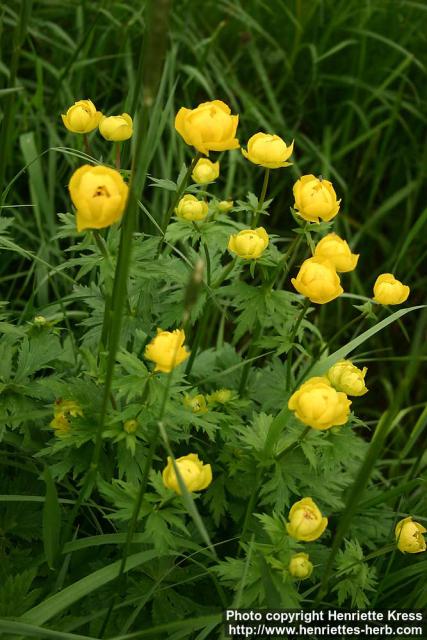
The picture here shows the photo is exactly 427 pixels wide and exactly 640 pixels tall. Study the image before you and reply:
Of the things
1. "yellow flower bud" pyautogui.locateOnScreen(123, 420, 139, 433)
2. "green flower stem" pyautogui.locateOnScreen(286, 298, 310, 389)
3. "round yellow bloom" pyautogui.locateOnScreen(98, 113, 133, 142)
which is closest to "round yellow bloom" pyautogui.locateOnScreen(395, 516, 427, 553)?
"green flower stem" pyautogui.locateOnScreen(286, 298, 310, 389)

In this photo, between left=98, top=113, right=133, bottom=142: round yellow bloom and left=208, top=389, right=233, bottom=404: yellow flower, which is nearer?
left=98, top=113, right=133, bottom=142: round yellow bloom

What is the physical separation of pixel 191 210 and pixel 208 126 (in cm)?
17

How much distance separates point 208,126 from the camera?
3.81ft

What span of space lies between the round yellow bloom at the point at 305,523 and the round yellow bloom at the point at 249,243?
1.38 ft

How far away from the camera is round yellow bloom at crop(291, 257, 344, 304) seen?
1185 millimetres

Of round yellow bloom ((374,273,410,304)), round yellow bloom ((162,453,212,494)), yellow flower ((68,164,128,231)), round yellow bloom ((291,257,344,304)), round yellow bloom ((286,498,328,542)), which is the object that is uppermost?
yellow flower ((68,164,128,231))

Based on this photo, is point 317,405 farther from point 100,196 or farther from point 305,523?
point 100,196

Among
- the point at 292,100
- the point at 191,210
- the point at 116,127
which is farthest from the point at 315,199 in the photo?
the point at 292,100

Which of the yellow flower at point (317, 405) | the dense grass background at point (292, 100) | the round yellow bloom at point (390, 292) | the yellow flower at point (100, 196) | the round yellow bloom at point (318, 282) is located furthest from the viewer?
the dense grass background at point (292, 100)

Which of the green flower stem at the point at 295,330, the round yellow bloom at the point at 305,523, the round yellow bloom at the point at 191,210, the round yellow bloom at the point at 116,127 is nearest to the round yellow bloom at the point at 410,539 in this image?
the round yellow bloom at the point at 305,523

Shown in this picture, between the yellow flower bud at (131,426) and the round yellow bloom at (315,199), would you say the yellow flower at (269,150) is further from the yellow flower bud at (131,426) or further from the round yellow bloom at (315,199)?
the yellow flower bud at (131,426)

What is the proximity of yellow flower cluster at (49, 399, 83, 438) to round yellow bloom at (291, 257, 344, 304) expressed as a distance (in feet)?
1.38

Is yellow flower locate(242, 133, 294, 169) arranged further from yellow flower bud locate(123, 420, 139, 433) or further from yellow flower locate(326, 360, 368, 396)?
yellow flower bud locate(123, 420, 139, 433)

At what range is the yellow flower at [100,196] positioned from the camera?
0.94 meters
